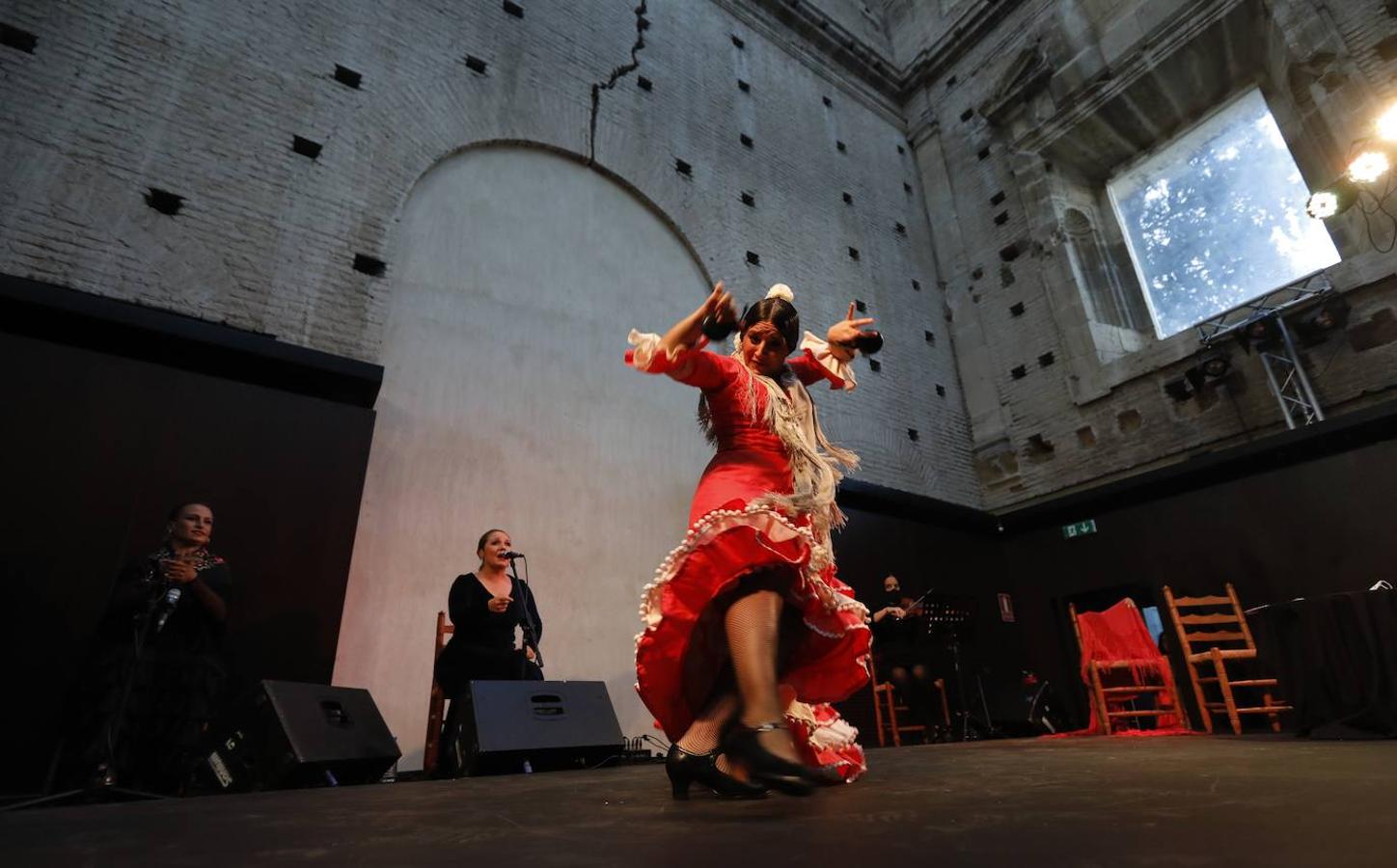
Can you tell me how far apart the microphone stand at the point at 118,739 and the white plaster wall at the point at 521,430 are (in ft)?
4.28

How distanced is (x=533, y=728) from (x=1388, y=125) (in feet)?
26.5

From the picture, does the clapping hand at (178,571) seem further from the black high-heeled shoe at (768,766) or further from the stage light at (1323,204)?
the stage light at (1323,204)

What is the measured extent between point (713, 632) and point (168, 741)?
2434 millimetres

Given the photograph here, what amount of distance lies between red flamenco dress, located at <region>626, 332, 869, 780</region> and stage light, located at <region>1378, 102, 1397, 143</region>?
7227 millimetres

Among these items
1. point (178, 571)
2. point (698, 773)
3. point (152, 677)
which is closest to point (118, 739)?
point (152, 677)

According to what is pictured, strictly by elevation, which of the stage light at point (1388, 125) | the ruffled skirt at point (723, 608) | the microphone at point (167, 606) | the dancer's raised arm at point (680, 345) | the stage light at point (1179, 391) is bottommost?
the ruffled skirt at point (723, 608)

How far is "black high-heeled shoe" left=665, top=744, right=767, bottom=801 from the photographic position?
52.1 inches

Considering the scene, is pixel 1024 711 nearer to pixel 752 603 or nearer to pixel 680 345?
pixel 752 603

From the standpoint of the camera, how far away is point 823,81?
970 cm

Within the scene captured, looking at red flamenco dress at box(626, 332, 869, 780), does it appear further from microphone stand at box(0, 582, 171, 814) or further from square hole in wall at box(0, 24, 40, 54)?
square hole in wall at box(0, 24, 40, 54)

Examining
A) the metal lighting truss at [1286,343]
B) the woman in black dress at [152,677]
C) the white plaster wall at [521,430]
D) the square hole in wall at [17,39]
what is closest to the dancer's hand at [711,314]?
the woman in black dress at [152,677]

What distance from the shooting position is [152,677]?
2.64 metres

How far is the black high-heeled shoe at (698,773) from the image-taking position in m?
1.32

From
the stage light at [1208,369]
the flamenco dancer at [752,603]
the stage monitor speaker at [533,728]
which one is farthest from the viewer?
the stage light at [1208,369]
